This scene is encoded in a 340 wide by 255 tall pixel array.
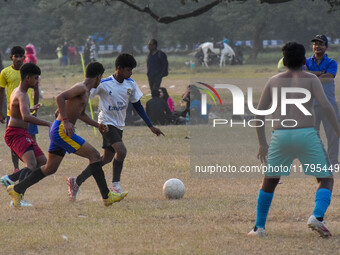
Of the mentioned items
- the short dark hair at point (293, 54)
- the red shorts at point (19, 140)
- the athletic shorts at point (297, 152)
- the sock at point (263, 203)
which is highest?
the short dark hair at point (293, 54)

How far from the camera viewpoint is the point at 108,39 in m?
87.0

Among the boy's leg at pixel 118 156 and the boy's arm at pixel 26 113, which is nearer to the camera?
the boy's arm at pixel 26 113

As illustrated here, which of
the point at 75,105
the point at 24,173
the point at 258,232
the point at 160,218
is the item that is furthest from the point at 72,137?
the point at 258,232

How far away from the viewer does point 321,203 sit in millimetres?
7953

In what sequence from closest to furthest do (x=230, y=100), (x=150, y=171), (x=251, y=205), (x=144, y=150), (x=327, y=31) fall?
(x=251, y=205)
(x=150, y=171)
(x=144, y=150)
(x=230, y=100)
(x=327, y=31)

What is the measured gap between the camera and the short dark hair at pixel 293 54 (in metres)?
7.91

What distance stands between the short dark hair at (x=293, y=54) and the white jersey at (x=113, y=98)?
3.05 m

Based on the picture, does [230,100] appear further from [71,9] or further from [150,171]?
[71,9]

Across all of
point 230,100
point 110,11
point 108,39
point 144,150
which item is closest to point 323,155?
point 144,150

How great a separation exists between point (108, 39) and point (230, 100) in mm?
57744

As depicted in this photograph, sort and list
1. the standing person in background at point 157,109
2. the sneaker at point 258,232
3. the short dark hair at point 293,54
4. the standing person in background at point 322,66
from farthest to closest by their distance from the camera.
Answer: the standing person in background at point 157,109 → the standing person in background at point 322,66 → the sneaker at point 258,232 → the short dark hair at point 293,54

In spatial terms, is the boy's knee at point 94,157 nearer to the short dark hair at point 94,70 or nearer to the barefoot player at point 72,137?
the barefoot player at point 72,137

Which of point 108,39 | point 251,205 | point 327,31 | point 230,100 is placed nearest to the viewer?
point 251,205

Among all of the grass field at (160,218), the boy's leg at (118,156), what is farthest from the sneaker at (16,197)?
the boy's leg at (118,156)
